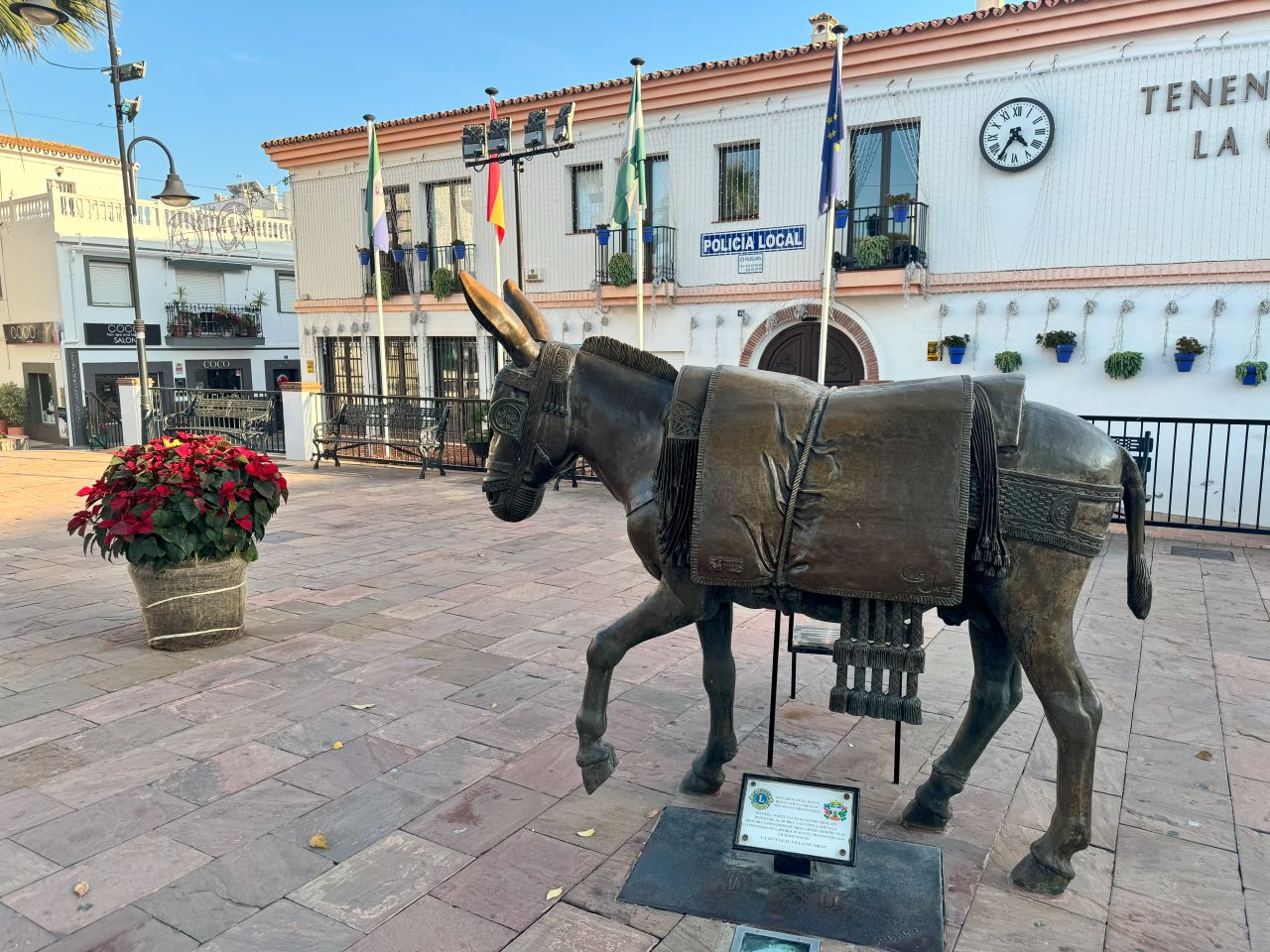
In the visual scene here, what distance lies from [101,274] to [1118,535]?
24.4 m

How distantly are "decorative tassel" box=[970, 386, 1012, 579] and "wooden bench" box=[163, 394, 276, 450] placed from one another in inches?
607

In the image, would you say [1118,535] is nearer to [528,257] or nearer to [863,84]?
[863,84]

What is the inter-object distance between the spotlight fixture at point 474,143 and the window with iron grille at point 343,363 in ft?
21.1

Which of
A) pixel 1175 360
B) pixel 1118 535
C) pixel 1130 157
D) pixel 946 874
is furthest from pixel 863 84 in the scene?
pixel 946 874

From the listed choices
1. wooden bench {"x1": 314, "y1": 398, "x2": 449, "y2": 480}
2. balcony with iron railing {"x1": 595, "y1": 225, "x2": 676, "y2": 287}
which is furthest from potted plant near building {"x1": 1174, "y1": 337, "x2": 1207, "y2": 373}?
wooden bench {"x1": 314, "y1": 398, "x2": 449, "y2": 480}

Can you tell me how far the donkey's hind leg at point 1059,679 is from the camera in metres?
2.79

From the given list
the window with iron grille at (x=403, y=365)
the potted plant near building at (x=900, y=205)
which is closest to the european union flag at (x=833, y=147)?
the potted plant near building at (x=900, y=205)

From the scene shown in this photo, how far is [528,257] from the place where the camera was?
57.8 feet

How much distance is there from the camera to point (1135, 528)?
9.70 feet

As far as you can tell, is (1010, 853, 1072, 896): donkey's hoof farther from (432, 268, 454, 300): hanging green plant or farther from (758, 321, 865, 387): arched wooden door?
(432, 268, 454, 300): hanging green plant

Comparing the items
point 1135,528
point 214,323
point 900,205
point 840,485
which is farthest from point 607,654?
point 214,323

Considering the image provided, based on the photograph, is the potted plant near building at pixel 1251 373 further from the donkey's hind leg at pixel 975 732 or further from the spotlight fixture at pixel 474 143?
the spotlight fixture at pixel 474 143

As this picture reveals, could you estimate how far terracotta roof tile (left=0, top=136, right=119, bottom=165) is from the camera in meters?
27.0

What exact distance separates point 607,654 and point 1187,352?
1129cm
